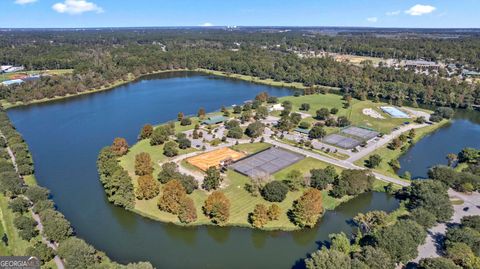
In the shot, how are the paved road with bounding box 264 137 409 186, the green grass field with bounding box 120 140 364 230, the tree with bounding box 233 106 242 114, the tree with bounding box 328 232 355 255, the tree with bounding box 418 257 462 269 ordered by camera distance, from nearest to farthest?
the tree with bounding box 418 257 462 269
the tree with bounding box 328 232 355 255
the green grass field with bounding box 120 140 364 230
the paved road with bounding box 264 137 409 186
the tree with bounding box 233 106 242 114

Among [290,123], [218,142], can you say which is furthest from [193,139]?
[290,123]

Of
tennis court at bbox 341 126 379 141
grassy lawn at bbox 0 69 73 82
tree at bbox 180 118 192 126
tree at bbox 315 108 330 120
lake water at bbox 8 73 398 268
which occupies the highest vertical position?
grassy lawn at bbox 0 69 73 82


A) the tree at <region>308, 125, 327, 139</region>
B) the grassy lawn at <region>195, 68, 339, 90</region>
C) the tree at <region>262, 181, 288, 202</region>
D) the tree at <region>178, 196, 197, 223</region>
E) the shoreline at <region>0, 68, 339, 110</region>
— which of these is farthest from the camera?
the grassy lawn at <region>195, 68, 339, 90</region>

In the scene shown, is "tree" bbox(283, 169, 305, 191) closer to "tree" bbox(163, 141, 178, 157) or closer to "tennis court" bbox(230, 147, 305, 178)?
"tennis court" bbox(230, 147, 305, 178)

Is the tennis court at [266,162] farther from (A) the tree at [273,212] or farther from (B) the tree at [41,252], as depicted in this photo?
(B) the tree at [41,252]

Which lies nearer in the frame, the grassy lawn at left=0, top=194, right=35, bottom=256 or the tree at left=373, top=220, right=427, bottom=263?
the tree at left=373, top=220, right=427, bottom=263

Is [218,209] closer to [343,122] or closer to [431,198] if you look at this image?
[431,198]

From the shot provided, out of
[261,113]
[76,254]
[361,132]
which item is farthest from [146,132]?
[361,132]

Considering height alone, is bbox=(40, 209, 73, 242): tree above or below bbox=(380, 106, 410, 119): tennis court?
below

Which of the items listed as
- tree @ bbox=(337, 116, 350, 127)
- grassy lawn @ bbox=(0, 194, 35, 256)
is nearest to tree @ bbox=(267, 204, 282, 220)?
grassy lawn @ bbox=(0, 194, 35, 256)
